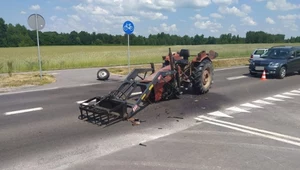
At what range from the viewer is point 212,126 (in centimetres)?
624

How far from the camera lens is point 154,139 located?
17.6 ft

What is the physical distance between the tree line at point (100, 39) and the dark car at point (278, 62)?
8895cm

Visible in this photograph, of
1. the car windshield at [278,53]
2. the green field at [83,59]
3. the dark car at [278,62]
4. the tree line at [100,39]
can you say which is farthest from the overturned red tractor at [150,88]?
the tree line at [100,39]

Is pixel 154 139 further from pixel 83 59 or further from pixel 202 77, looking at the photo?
pixel 83 59

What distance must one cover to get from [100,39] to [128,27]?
100510 mm

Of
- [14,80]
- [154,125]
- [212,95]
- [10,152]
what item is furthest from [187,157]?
[14,80]

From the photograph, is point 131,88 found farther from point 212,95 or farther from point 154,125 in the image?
point 212,95

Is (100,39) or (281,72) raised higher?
(100,39)

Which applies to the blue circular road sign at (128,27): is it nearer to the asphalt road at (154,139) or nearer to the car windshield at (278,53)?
the asphalt road at (154,139)

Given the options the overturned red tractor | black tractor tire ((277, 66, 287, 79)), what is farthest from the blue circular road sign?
black tractor tire ((277, 66, 287, 79))

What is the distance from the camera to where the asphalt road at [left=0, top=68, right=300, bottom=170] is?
4.35 meters

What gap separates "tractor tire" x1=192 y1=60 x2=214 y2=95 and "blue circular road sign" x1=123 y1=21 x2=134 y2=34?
6.31 metres

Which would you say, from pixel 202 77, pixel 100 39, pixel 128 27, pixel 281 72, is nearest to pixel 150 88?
pixel 202 77

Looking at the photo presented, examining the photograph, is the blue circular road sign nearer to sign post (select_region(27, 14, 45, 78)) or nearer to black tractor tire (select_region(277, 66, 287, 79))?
sign post (select_region(27, 14, 45, 78))
